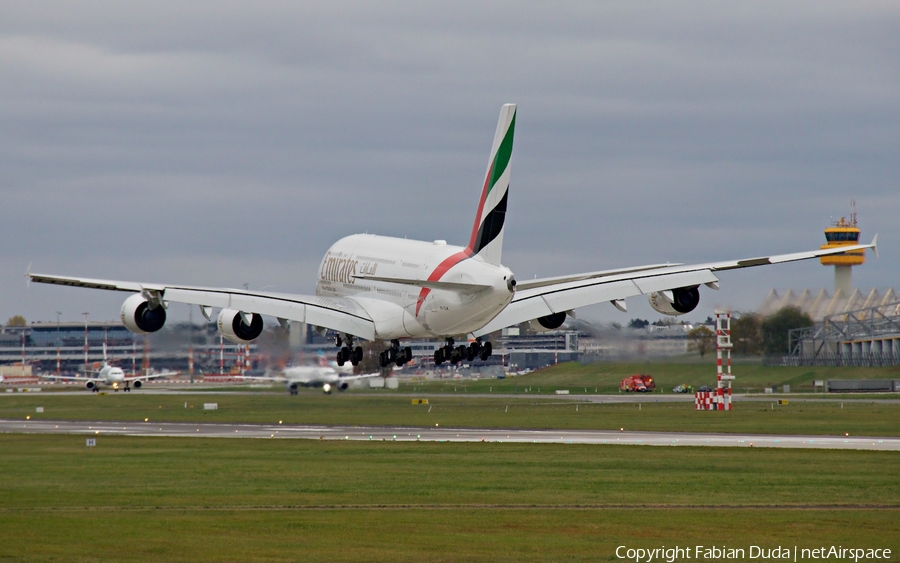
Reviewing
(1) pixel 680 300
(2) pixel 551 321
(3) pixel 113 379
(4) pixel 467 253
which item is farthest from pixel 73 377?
(1) pixel 680 300

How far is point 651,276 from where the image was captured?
52.8 meters

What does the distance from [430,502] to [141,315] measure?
65.4 ft

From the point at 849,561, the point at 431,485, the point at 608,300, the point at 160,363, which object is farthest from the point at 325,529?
the point at 160,363

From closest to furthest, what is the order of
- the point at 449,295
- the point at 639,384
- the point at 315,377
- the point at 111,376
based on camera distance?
the point at 449,295 < the point at 315,377 < the point at 639,384 < the point at 111,376

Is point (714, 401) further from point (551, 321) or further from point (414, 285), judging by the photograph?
point (414, 285)

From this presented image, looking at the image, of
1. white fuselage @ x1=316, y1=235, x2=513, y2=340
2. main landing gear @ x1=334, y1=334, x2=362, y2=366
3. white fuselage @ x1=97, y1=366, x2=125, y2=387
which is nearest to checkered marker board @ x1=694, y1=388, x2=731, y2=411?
white fuselage @ x1=316, y1=235, x2=513, y2=340

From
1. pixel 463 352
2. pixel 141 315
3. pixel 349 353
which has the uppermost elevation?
pixel 141 315

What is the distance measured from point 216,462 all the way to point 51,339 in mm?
111289

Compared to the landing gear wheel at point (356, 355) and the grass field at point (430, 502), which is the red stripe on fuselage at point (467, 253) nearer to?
the landing gear wheel at point (356, 355)

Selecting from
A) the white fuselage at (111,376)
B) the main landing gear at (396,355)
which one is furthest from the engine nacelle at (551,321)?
the white fuselage at (111,376)

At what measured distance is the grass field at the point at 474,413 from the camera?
7350 centimetres

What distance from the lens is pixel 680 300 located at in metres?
53.4

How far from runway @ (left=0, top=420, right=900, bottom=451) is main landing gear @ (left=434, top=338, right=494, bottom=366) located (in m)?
8.06

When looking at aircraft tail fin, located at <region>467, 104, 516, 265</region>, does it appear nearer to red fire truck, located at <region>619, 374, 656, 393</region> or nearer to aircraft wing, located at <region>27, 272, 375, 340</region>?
aircraft wing, located at <region>27, 272, 375, 340</region>
